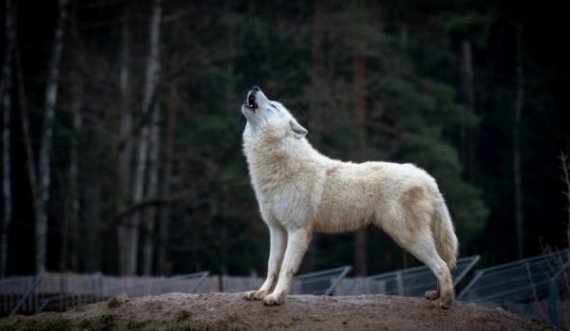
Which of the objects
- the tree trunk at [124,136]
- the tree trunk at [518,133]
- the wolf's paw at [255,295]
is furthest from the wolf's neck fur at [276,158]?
the tree trunk at [518,133]

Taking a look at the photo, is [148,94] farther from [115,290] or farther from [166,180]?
[115,290]

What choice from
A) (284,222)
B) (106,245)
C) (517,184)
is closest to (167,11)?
(106,245)

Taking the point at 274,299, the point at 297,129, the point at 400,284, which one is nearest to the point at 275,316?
the point at 274,299

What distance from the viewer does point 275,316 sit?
29.7 feet

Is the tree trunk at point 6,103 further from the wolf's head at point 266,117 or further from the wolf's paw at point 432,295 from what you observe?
A: the wolf's paw at point 432,295

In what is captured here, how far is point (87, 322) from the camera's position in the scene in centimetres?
955

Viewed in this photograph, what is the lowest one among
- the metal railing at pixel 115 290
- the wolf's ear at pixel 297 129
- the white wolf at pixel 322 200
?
the metal railing at pixel 115 290

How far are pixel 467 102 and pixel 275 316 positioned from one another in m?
33.2

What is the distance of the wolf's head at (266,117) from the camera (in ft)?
32.8

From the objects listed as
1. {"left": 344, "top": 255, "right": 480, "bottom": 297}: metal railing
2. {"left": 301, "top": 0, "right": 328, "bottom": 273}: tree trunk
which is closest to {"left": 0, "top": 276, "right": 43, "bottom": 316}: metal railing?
{"left": 344, "top": 255, "right": 480, "bottom": 297}: metal railing

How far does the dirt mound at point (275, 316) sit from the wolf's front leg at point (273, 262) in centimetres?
14

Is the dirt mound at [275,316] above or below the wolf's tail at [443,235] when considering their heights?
below

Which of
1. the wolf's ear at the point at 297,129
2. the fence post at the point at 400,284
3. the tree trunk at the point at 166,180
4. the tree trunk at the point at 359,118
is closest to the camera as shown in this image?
the wolf's ear at the point at 297,129

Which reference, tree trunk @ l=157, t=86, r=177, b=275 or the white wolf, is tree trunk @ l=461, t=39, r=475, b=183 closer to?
tree trunk @ l=157, t=86, r=177, b=275
